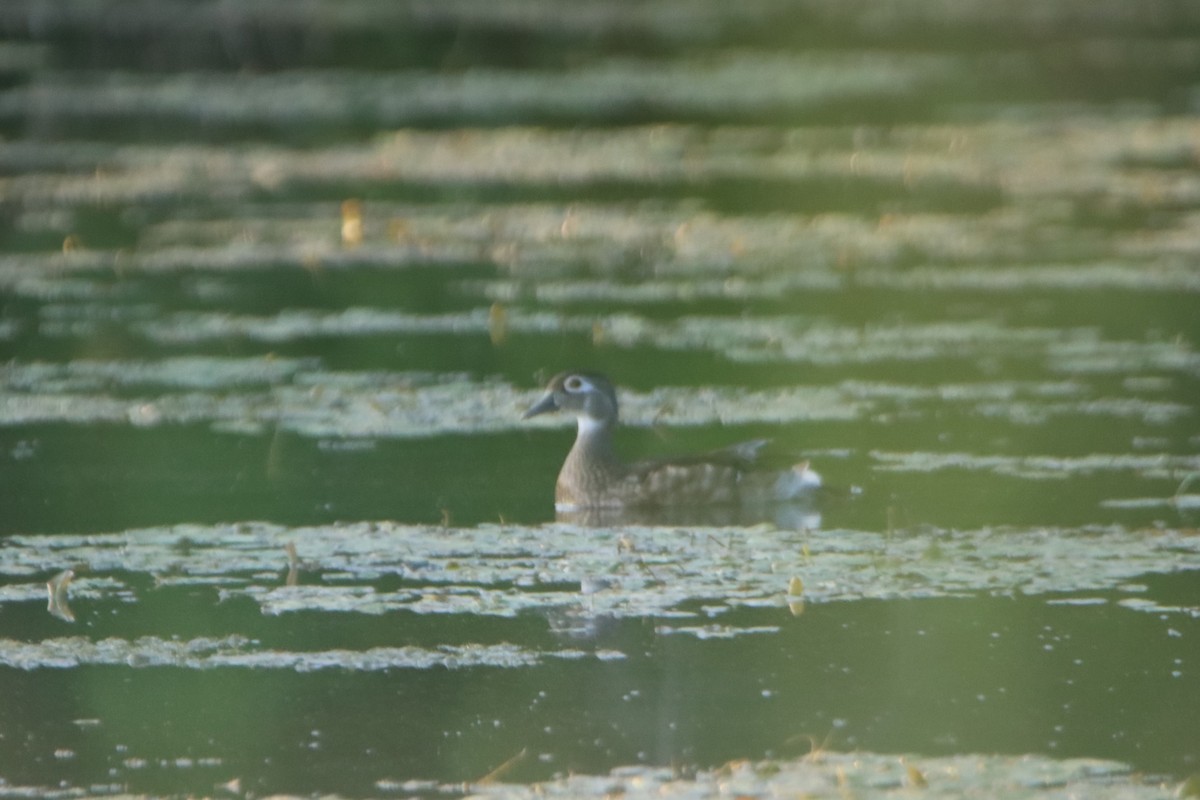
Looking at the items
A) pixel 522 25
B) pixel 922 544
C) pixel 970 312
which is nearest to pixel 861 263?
pixel 970 312

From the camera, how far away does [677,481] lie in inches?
359

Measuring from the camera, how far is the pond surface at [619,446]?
635 centimetres

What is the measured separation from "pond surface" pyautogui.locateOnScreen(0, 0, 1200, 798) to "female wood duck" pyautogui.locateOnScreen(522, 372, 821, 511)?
12 centimetres

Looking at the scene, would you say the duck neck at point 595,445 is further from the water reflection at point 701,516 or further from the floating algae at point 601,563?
the floating algae at point 601,563

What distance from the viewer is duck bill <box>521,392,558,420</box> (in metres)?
9.70

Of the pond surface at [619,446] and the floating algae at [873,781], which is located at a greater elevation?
the pond surface at [619,446]

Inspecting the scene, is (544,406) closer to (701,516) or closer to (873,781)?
(701,516)

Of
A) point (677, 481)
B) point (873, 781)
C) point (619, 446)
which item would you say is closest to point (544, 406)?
point (619, 446)

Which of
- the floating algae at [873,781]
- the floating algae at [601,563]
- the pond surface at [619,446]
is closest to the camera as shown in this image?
the floating algae at [873,781]

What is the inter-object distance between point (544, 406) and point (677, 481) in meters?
0.81

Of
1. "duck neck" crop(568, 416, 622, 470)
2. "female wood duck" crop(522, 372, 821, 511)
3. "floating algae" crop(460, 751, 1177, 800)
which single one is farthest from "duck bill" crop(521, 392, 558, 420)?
"floating algae" crop(460, 751, 1177, 800)

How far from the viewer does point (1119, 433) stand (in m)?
10.1

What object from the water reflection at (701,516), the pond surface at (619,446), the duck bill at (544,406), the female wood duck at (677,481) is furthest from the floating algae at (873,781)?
the duck bill at (544,406)

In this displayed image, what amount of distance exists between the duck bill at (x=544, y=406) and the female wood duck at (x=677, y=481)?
356 mm
